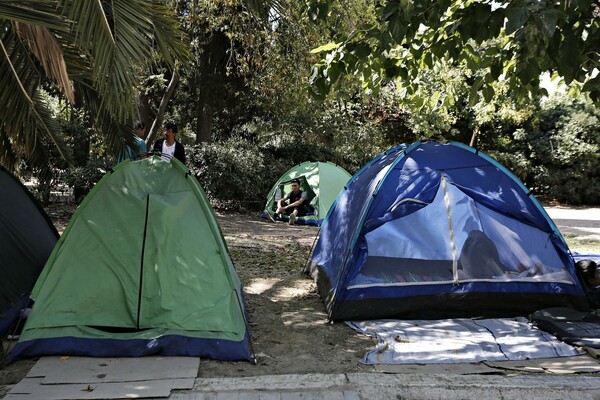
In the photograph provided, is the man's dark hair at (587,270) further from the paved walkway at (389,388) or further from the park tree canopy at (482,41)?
the paved walkway at (389,388)

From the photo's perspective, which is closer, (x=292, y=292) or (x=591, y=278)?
(x=591, y=278)

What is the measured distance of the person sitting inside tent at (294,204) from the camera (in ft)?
41.3

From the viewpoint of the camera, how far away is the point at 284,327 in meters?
5.37

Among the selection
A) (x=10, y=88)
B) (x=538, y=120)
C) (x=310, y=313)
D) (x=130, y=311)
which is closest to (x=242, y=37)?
(x=10, y=88)

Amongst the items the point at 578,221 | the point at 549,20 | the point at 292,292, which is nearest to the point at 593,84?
the point at 549,20

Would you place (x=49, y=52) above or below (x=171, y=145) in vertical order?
above

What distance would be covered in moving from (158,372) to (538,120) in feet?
64.5

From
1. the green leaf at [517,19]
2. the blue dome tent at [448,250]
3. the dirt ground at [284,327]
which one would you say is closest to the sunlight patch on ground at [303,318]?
the dirt ground at [284,327]

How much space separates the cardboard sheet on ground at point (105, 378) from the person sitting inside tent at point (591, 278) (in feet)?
13.0

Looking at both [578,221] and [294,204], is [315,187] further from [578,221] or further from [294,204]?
[578,221]

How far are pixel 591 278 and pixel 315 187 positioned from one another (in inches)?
293

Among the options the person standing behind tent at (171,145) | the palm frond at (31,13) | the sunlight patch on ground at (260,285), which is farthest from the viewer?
the person standing behind tent at (171,145)

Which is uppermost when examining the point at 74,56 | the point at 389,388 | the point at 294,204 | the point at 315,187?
the point at 74,56

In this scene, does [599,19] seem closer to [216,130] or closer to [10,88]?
[10,88]
